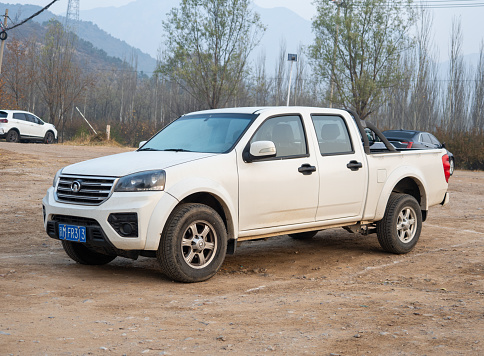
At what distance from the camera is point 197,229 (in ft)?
22.2

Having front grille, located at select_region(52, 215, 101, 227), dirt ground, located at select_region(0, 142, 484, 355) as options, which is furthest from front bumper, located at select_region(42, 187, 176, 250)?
dirt ground, located at select_region(0, 142, 484, 355)

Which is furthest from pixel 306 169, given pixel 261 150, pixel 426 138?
pixel 426 138

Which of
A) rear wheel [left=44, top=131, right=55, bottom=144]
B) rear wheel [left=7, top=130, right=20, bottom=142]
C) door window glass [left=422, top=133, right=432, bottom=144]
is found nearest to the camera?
door window glass [left=422, top=133, right=432, bottom=144]

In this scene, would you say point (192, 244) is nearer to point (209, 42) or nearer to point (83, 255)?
point (83, 255)

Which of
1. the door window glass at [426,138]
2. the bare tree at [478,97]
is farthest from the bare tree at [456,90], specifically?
the door window glass at [426,138]

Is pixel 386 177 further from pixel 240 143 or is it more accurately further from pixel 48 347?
pixel 48 347

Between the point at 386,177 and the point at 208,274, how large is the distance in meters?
3.02

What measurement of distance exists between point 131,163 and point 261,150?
53.0 inches

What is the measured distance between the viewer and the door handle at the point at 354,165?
26.6 feet

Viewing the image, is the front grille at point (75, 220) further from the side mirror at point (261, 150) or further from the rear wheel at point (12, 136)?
the rear wheel at point (12, 136)

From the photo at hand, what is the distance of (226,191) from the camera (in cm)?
689

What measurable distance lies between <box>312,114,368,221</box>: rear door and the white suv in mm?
27151

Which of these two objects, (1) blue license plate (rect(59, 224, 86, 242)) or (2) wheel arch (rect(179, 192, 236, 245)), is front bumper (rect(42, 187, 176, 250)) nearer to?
(1) blue license plate (rect(59, 224, 86, 242))

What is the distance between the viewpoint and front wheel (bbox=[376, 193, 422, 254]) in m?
8.66
